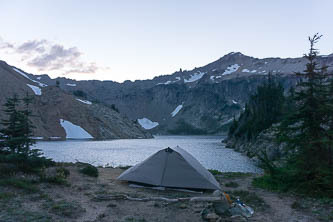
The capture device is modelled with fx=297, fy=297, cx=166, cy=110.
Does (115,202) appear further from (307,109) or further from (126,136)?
(126,136)

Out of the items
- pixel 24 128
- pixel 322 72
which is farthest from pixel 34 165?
pixel 322 72

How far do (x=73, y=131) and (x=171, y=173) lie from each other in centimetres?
12152

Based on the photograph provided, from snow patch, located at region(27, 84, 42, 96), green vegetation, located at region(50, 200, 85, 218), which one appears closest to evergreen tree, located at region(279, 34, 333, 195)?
green vegetation, located at region(50, 200, 85, 218)

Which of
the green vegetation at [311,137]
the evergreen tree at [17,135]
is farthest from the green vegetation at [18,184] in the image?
the green vegetation at [311,137]

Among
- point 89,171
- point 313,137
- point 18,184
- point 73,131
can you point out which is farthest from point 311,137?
point 73,131

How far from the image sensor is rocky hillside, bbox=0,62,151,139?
124 m

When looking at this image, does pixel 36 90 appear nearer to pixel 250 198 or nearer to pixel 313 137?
pixel 250 198

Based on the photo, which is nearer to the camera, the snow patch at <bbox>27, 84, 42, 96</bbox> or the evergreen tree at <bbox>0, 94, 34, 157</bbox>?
the evergreen tree at <bbox>0, 94, 34, 157</bbox>

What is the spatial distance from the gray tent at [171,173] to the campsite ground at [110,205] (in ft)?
1.90

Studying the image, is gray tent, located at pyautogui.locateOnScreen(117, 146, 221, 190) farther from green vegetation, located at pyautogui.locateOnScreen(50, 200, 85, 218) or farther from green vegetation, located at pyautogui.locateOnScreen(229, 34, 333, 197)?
green vegetation, located at pyautogui.locateOnScreen(50, 200, 85, 218)

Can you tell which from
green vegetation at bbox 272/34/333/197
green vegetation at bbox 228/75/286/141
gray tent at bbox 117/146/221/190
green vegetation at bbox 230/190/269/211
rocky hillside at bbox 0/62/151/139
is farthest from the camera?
rocky hillside at bbox 0/62/151/139

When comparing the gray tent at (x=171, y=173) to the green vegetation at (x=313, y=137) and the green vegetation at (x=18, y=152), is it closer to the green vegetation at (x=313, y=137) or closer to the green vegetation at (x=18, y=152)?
the green vegetation at (x=313, y=137)

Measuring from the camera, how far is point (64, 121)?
13075 centimetres

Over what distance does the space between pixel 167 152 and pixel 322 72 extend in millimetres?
7712
